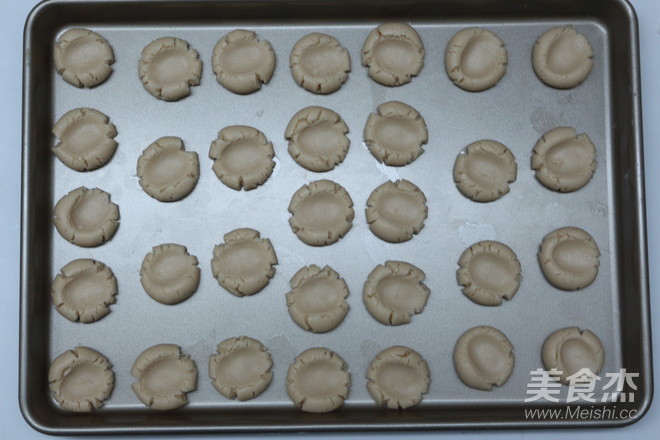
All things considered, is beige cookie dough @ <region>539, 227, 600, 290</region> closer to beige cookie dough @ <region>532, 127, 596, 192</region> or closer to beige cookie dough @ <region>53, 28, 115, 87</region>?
beige cookie dough @ <region>532, 127, 596, 192</region>

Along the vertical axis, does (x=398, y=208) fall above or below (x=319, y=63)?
below

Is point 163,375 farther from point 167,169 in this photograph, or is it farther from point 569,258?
point 569,258

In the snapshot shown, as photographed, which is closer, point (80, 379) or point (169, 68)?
point (80, 379)

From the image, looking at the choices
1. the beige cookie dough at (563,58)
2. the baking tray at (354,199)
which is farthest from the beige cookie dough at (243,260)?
the beige cookie dough at (563,58)

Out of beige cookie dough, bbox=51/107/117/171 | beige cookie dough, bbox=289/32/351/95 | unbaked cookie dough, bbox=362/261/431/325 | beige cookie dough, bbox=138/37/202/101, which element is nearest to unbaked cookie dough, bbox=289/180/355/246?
unbaked cookie dough, bbox=362/261/431/325

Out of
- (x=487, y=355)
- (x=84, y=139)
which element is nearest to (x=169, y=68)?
(x=84, y=139)

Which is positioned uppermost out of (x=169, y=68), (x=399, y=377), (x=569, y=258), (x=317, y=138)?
(x=169, y=68)
